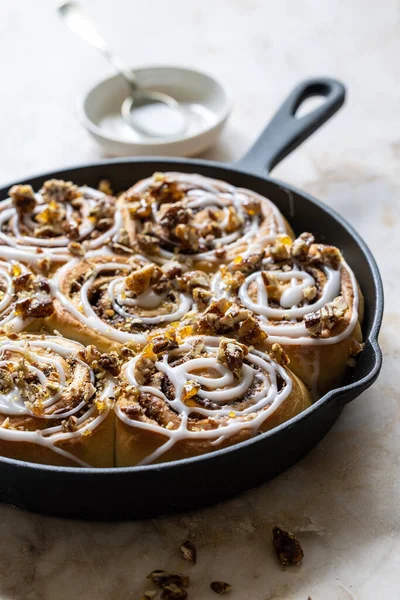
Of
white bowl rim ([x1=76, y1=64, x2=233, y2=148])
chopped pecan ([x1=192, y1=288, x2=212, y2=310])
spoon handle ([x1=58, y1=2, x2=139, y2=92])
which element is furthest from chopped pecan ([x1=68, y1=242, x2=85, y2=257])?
spoon handle ([x1=58, y1=2, x2=139, y2=92])

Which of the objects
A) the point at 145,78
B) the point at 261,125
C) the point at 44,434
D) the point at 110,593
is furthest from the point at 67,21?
the point at 110,593

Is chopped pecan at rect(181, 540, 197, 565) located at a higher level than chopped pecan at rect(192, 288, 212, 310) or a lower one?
lower

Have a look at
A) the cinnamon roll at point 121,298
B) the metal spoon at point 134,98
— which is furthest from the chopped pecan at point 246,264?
the metal spoon at point 134,98

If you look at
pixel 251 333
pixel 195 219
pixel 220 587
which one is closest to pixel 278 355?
pixel 251 333

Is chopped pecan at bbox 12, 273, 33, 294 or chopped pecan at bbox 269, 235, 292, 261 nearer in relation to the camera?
chopped pecan at bbox 12, 273, 33, 294

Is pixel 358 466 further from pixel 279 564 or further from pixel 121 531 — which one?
pixel 121 531

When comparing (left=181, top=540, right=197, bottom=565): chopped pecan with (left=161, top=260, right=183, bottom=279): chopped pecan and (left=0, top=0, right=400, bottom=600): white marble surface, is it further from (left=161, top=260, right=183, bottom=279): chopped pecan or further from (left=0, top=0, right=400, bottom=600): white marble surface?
(left=161, top=260, right=183, bottom=279): chopped pecan

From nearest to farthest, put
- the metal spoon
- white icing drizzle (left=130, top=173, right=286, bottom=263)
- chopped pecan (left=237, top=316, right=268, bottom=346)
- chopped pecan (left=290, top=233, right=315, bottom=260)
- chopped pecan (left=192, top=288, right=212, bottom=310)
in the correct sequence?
chopped pecan (left=237, top=316, right=268, bottom=346) < chopped pecan (left=192, top=288, right=212, bottom=310) < chopped pecan (left=290, top=233, right=315, bottom=260) < white icing drizzle (left=130, top=173, right=286, bottom=263) < the metal spoon
